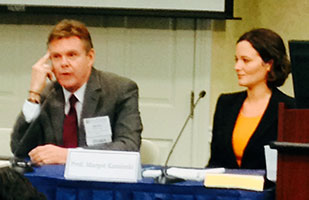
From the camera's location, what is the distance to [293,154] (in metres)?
1.94

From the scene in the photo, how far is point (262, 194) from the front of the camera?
7.43ft

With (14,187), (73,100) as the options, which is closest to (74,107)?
(73,100)

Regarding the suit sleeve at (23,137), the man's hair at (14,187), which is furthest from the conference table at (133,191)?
the man's hair at (14,187)

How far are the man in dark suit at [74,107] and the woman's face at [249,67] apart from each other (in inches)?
21.5

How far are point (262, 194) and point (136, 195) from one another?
0.46m

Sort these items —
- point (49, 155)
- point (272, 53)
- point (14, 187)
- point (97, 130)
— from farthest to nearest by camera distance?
point (272, 53)
point (97, 130)
point (49, 155)
point (14, 187)

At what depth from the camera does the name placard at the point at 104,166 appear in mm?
2369

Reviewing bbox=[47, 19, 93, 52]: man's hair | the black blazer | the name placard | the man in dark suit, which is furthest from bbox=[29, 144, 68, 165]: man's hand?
the black blazer

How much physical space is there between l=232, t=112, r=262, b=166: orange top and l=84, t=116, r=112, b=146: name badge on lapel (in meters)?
0.62

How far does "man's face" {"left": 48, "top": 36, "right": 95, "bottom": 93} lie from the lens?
120 inches

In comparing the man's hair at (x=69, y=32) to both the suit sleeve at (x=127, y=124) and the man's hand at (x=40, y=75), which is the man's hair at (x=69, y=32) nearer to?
the man's hand at (x=40, y=75)

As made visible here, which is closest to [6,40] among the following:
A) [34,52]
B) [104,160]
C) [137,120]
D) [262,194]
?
[34,52]

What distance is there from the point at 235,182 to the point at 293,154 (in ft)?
1.34

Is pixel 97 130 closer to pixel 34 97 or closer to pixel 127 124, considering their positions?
pixel 127 124
